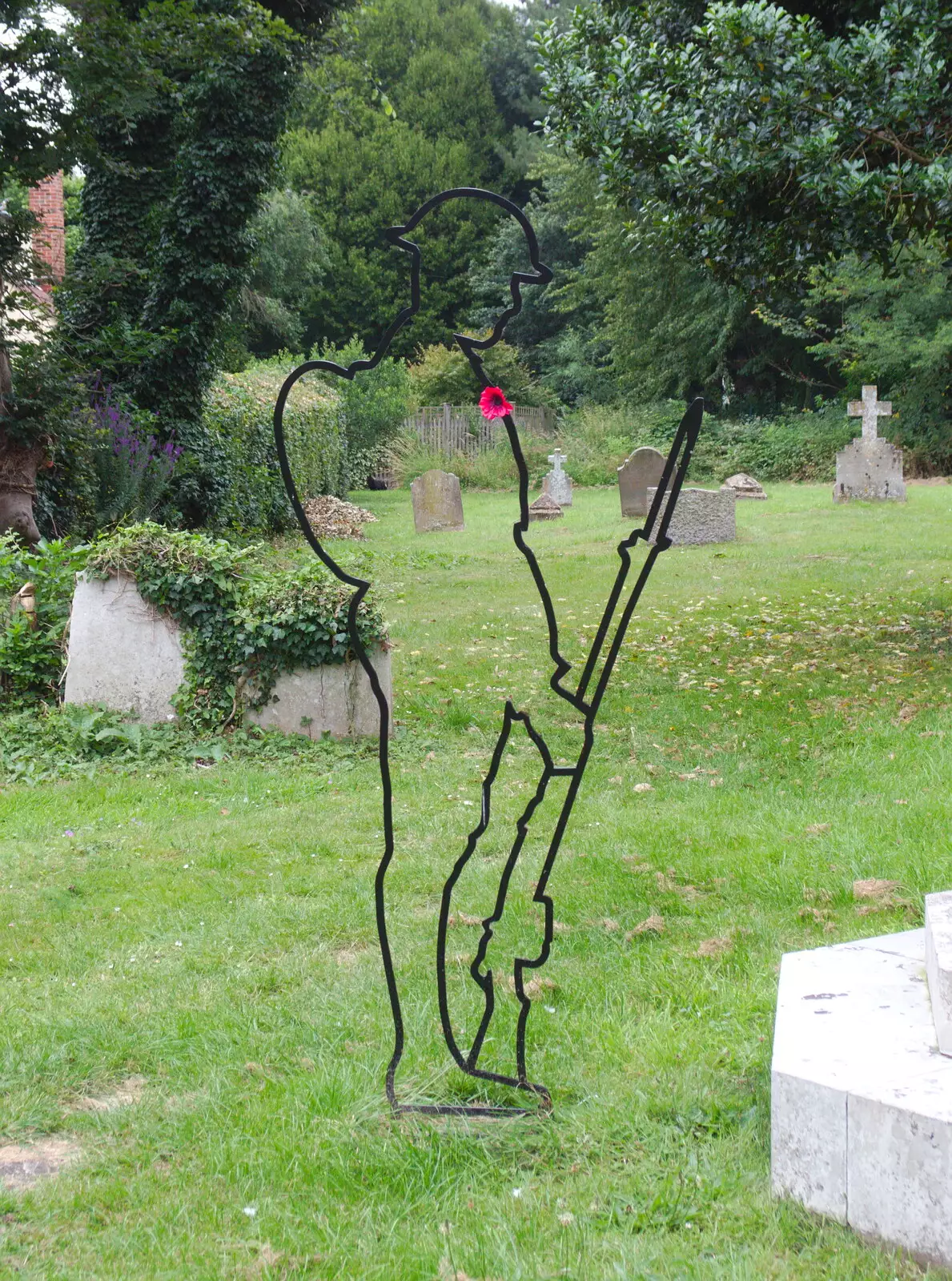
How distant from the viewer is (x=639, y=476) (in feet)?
58.9

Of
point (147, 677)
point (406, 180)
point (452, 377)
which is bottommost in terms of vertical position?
point (147, 677)

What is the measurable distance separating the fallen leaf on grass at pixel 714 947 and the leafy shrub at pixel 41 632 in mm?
4929

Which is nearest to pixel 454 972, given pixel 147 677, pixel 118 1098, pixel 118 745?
pixel 118 1098

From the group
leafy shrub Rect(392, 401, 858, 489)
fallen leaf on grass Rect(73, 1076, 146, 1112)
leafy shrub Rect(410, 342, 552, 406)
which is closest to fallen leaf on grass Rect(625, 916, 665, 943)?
fallen leaf on grass Rect(73, 1076, 146, 1112)

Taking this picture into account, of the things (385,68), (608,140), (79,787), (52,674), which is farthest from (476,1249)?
(385,68)

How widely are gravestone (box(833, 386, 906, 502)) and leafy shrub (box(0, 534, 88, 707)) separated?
15.6 meters

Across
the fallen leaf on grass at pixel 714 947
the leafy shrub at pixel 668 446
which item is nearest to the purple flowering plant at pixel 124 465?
the fallen leaf on grass at pixel 714 947

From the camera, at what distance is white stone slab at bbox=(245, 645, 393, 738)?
6883 millimetres

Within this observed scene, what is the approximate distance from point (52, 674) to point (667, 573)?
7.73 meters

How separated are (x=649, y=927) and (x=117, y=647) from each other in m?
4.27

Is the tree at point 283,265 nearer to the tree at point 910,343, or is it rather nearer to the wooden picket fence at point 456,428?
the wooden picket fence at point 456,428

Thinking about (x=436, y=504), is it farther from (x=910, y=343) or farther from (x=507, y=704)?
(x=507, y=704)

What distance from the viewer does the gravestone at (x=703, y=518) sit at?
15.3 metres

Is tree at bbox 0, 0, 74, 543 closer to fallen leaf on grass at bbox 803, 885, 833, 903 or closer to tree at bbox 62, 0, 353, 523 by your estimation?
tree at bbox 62, 0, 353, 523
